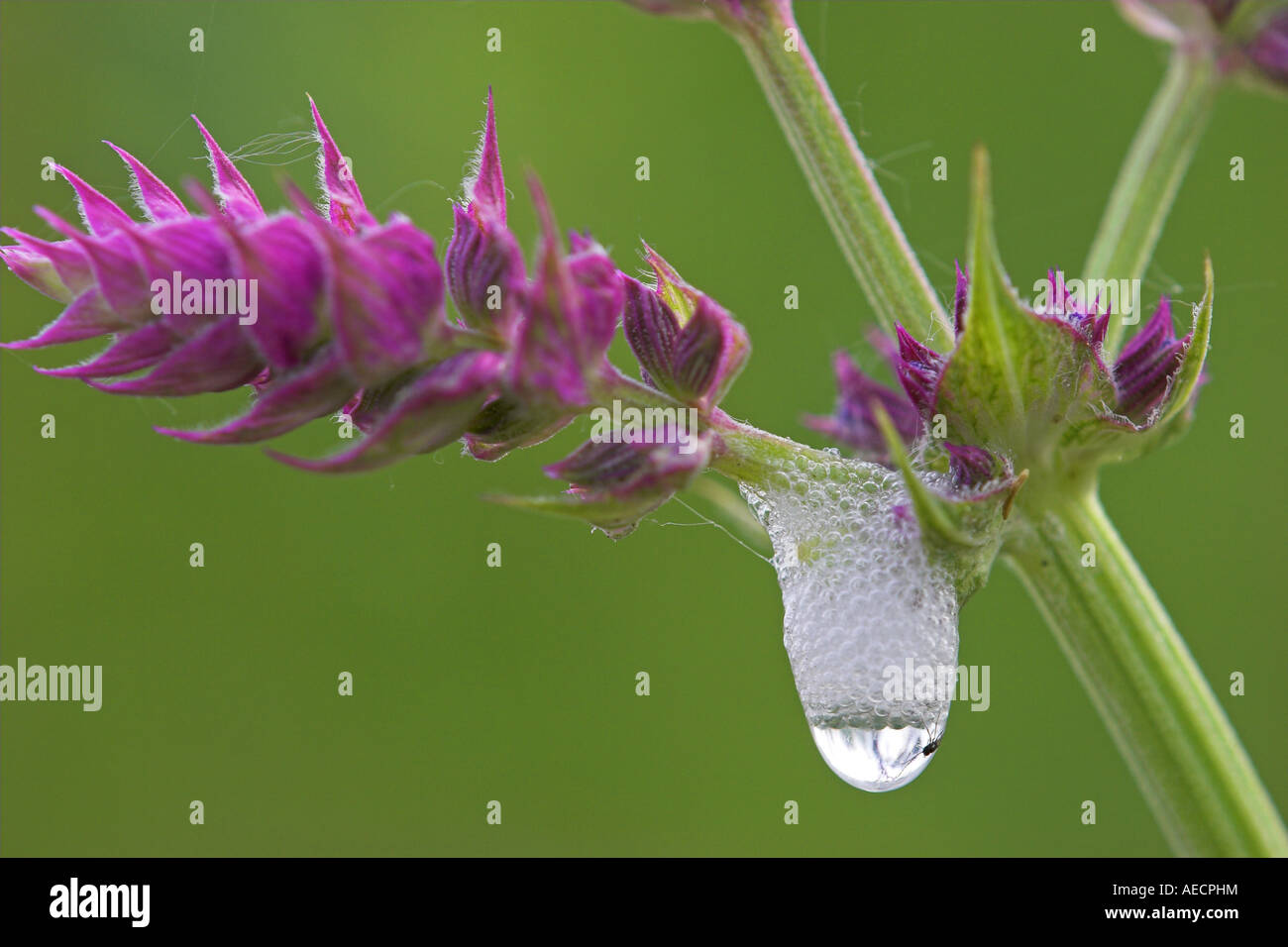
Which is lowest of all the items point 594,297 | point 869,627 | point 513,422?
point 869,627

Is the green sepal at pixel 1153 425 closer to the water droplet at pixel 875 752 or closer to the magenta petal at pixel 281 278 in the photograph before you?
the water droplet at pixel 875 752

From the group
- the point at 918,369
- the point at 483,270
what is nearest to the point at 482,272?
the point at 483,270

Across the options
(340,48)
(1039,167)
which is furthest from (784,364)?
(340,48)

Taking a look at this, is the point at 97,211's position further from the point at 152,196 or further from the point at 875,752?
the point at 875,752

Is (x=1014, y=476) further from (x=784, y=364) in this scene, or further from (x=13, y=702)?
(x=13, y=702)

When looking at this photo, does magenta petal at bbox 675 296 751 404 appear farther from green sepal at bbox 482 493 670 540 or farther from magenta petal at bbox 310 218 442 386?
magenta petal at bbox 310 218 442 386

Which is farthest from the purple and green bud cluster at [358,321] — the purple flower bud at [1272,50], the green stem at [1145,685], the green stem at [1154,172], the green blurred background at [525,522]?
the green blurred background at [525,522]
